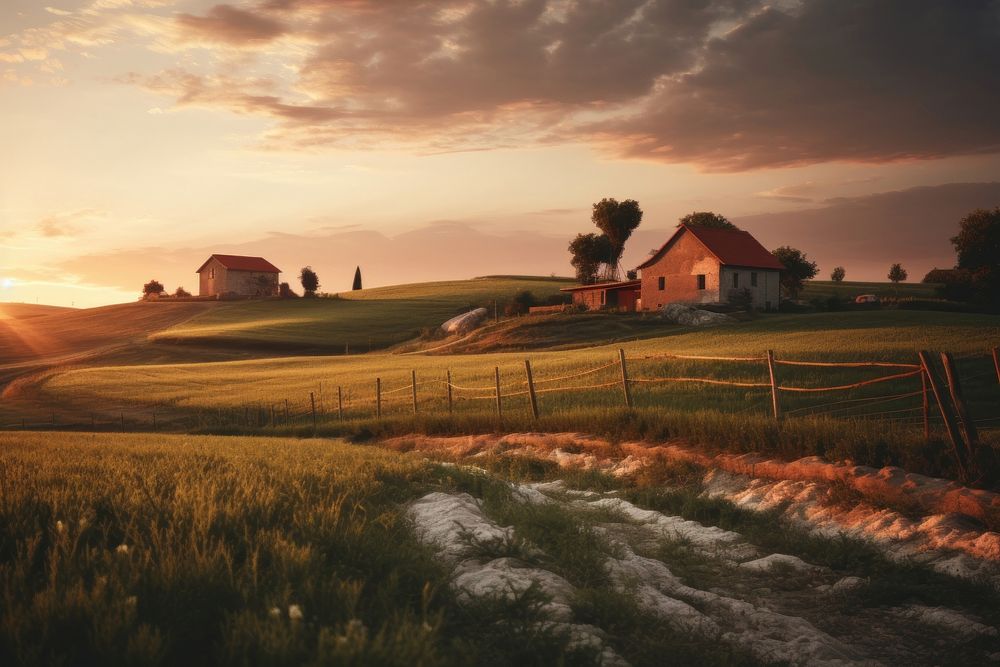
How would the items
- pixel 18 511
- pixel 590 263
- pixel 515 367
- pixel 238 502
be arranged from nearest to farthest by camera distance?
1. pixel 18 511
2. pixel 238 502
3. pixel 515 367
4. pixel 590 263

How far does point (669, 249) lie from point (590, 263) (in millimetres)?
29619

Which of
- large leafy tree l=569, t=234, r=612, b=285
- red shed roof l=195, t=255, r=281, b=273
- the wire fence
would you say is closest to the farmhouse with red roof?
red shed roof l=195, t=255, r=281, b=273

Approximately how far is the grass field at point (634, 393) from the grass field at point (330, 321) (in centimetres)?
1534

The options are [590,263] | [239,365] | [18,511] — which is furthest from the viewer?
[590,263]

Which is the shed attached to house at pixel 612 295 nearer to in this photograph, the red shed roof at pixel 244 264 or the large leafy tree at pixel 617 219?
the large leafy tree at pixel 617 219

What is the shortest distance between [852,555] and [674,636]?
3.79 m

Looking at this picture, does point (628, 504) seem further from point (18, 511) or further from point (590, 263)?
point (590, 263)

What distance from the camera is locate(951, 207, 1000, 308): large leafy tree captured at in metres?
71.4

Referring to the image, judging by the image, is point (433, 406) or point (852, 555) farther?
point (433, 406)

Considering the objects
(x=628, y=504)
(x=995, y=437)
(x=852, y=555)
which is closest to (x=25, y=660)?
(x=852, y=555)

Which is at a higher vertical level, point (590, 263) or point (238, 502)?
point (590, 263)

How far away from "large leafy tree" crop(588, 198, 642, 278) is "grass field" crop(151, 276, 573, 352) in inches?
513

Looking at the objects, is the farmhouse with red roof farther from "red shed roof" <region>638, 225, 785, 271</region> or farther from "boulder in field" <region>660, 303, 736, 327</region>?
"boulder in field" <region>660, 303, 736, 327</region>

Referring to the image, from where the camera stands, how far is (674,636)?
5.29 m
